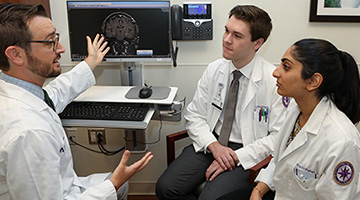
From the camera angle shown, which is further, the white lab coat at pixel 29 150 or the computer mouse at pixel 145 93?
the computer mouse at pixel 145 93

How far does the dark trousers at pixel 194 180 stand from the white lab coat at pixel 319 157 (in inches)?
10.2

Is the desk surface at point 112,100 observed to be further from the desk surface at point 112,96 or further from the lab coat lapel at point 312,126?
the lab coat lapel at point 312,126

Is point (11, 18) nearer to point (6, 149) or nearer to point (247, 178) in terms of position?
point (6, 149)

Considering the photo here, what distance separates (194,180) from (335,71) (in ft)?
2.88

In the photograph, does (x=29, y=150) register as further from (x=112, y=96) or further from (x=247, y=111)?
(x=247, y=111)

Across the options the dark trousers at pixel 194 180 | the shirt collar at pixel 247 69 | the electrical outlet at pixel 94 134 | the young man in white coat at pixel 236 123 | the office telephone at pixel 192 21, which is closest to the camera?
the dark trousers at pixel 194 180

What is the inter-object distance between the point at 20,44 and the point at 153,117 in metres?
0.79

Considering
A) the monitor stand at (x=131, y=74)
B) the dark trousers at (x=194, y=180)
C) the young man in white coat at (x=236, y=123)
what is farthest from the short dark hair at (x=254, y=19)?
the monitor stand at (x=131, y=74)

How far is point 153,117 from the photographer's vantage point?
1.80 m

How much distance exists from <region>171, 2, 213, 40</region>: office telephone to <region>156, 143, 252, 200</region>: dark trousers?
2.35ft

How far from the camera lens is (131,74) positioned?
84.0 inches

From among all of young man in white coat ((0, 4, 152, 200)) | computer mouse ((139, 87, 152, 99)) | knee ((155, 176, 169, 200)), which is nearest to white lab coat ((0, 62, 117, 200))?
young man in white coat ((0, 4, 152, 200))

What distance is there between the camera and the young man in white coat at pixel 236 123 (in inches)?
66.2

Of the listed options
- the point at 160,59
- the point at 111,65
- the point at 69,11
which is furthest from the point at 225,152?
the point at 69,11
